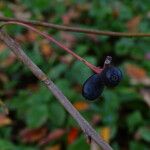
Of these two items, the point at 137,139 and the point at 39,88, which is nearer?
the point at 137,139

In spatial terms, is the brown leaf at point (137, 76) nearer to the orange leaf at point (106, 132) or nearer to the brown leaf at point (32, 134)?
the orange leaf at point (106, 132)

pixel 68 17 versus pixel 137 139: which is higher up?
pixel 68 17

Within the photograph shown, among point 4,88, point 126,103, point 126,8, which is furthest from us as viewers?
point 126,8

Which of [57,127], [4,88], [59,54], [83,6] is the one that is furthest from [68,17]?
[57,127]

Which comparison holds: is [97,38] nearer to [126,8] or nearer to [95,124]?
[126,8]

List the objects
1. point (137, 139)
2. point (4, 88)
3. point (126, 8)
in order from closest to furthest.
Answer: point (137, 139) → point (4, 88) → point (126, 8)

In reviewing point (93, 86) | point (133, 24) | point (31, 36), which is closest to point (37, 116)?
point (31, 36)

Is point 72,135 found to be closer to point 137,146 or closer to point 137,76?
point 137,146

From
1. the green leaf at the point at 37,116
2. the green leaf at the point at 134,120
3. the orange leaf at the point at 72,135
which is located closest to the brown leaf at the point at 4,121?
the green leaf at the point at 37,116

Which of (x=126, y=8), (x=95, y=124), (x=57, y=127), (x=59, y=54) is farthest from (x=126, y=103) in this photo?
(x=126, y=8)
